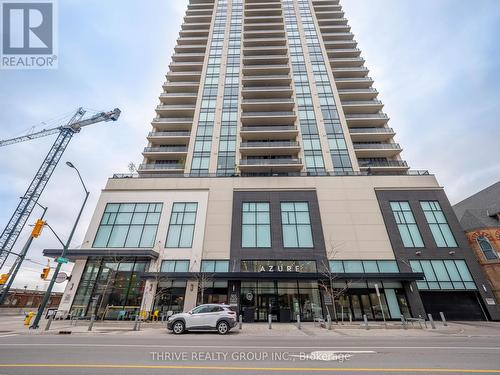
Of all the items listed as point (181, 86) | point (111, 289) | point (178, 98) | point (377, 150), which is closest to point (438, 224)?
point (377, 150)

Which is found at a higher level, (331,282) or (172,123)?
(172,123)

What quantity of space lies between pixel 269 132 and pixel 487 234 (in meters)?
29.0

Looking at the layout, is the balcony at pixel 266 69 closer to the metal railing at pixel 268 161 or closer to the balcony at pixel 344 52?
the balcony at pixel 344 52

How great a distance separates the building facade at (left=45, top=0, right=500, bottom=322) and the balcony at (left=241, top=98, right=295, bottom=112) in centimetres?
27

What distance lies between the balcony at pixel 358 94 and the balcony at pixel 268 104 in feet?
32.9

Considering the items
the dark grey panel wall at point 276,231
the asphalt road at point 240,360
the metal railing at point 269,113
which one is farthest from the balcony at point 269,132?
the asphalt road at point 240,360

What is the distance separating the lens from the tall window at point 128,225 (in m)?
25.8

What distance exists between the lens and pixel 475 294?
22266 mm

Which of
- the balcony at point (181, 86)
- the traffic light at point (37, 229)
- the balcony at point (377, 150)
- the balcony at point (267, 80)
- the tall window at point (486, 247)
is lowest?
the traffic light at point (37, 229)

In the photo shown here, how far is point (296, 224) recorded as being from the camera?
87.4ft

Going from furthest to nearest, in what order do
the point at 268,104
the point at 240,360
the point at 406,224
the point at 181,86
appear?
the point at 181,86 < the point at 268,104 < the point at 406,224 < the point at 240,360

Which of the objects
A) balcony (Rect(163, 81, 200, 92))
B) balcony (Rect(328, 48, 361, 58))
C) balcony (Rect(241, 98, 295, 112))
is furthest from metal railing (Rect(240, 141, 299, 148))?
balcony (Rect(328, 48, 361, 58))

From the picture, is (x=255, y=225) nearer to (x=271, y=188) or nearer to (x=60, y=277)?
(x=271, y=188)

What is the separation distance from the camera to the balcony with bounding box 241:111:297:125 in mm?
38812
